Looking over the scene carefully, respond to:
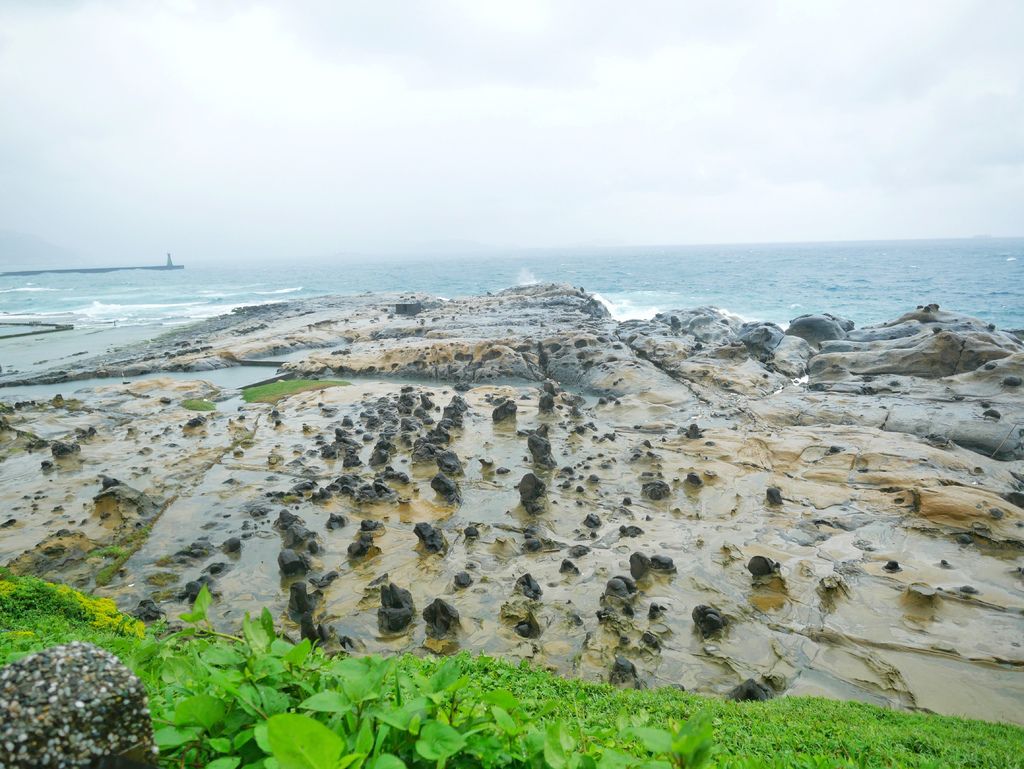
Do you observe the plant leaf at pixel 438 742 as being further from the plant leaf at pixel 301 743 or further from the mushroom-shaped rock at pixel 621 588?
the mushroom-shaped rock at pixel 621 588

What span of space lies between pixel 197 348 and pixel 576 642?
1093 inches

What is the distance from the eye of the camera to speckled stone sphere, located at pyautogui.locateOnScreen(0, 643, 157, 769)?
1545mm

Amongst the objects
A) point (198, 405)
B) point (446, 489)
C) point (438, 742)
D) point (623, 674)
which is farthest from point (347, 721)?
point (198, 405)

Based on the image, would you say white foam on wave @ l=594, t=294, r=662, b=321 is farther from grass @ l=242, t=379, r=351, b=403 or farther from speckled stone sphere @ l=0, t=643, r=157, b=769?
speckled stone sphere @ l=0, t=643, r=157, b=769

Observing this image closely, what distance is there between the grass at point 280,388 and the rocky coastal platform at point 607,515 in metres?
0.74

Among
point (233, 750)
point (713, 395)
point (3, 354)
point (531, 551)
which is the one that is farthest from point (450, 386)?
point (3, 354)

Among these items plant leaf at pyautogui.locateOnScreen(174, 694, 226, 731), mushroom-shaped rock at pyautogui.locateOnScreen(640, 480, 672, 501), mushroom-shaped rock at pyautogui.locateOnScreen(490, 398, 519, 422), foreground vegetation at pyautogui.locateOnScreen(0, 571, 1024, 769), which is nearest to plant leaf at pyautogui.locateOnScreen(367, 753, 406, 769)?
foreground vegetation at pyautogui.locateOnScreen(0, 571, 1024, 769)

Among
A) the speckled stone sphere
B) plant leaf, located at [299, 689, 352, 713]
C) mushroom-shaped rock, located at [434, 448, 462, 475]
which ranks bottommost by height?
mushroom-shaped rock, located at [434, 448, 462, 475]

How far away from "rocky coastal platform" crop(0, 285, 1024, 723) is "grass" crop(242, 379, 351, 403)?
741 millimetres

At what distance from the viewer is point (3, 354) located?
33688 millimetres

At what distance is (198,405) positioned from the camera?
19.0m

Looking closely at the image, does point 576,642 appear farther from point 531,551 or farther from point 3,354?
point 3,354

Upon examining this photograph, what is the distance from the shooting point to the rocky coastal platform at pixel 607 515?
756 centimetres

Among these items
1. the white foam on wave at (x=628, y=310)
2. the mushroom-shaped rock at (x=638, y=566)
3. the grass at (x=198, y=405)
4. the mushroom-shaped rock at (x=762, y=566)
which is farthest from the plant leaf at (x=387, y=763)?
the white foam on wave at (x=628, y=310)
